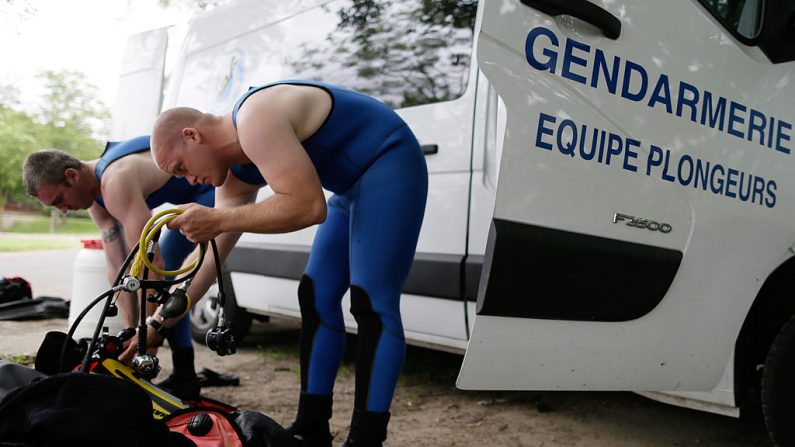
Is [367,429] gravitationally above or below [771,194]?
Result: below

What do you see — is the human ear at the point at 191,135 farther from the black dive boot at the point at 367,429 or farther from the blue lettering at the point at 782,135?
the blue lettering at the point at 782,135

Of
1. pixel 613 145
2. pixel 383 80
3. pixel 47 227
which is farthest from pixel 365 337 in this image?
pixel 47 227

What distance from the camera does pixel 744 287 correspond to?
1744mm

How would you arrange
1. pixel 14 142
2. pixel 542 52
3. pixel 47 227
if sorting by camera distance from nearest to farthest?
pixel 542 52 < pixel 14 142 < pixel 47 227

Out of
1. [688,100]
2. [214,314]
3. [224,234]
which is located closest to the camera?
[688,100]

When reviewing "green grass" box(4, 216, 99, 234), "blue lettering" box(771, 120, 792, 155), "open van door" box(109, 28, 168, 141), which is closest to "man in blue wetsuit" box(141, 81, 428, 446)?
"blue lettering" box(771, 120, 792, 155)

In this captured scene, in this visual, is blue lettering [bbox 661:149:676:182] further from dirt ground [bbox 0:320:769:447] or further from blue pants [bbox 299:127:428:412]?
dirt ground [bbox 0:320:769:447]

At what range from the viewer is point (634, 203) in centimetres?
154

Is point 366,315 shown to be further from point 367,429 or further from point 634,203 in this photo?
point 634,203

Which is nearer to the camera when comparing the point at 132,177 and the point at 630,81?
the point at 630,81

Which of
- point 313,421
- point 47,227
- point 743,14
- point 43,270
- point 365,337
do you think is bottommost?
point 47,227

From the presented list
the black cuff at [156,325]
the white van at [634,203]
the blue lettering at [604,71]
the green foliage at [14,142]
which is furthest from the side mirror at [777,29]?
the green foliage at [14,142]

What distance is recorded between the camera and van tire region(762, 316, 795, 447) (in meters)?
Result: 1.70

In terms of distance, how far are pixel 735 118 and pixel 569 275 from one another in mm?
676
